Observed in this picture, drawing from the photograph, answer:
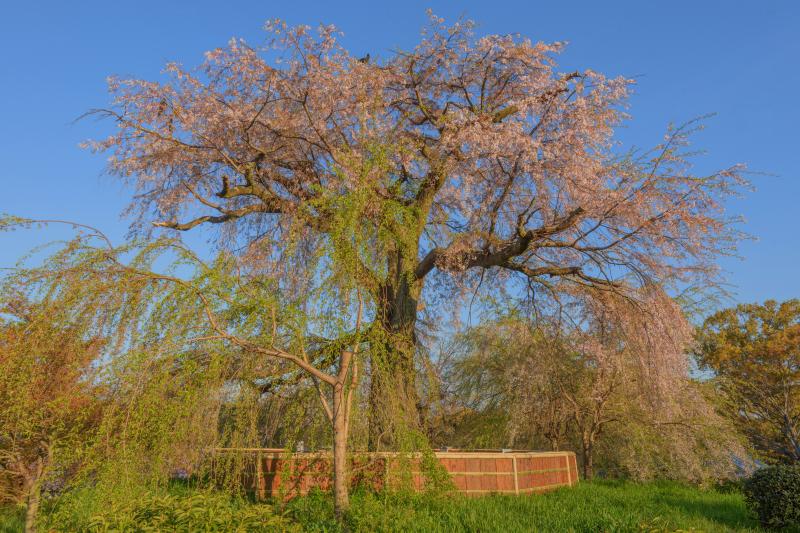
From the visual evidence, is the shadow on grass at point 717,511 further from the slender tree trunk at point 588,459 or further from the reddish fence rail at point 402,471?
the slender tree trunk at point 588,459

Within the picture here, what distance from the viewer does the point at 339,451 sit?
8.45 meters

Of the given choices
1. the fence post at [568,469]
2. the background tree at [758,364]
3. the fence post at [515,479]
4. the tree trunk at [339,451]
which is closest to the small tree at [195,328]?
the tree trunk at [339,451]

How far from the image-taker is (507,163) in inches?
534

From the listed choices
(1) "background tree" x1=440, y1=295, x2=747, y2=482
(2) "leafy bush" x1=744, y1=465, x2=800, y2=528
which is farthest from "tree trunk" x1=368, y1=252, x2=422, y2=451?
(2) "leafy bush" x1=744, y1=465, x2=800, y2=528

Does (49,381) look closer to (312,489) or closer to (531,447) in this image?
(312,489)

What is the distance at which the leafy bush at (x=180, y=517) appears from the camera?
6602 mm

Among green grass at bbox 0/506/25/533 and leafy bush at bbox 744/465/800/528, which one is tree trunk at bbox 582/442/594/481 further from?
green grass at bbox 0/506/25/533

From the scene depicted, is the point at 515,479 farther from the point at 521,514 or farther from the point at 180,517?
the point at 180,517

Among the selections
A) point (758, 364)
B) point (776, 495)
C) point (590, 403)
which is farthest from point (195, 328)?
point (758, 364)

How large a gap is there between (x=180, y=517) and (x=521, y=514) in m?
5.31

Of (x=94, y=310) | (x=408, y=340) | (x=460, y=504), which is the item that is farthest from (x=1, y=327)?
(x=460, y=504)

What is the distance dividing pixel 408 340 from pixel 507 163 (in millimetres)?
5496

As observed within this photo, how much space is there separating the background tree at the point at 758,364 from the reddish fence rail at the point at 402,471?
384 inches

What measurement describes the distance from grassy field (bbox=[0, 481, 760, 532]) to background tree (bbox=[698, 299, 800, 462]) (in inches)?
333
